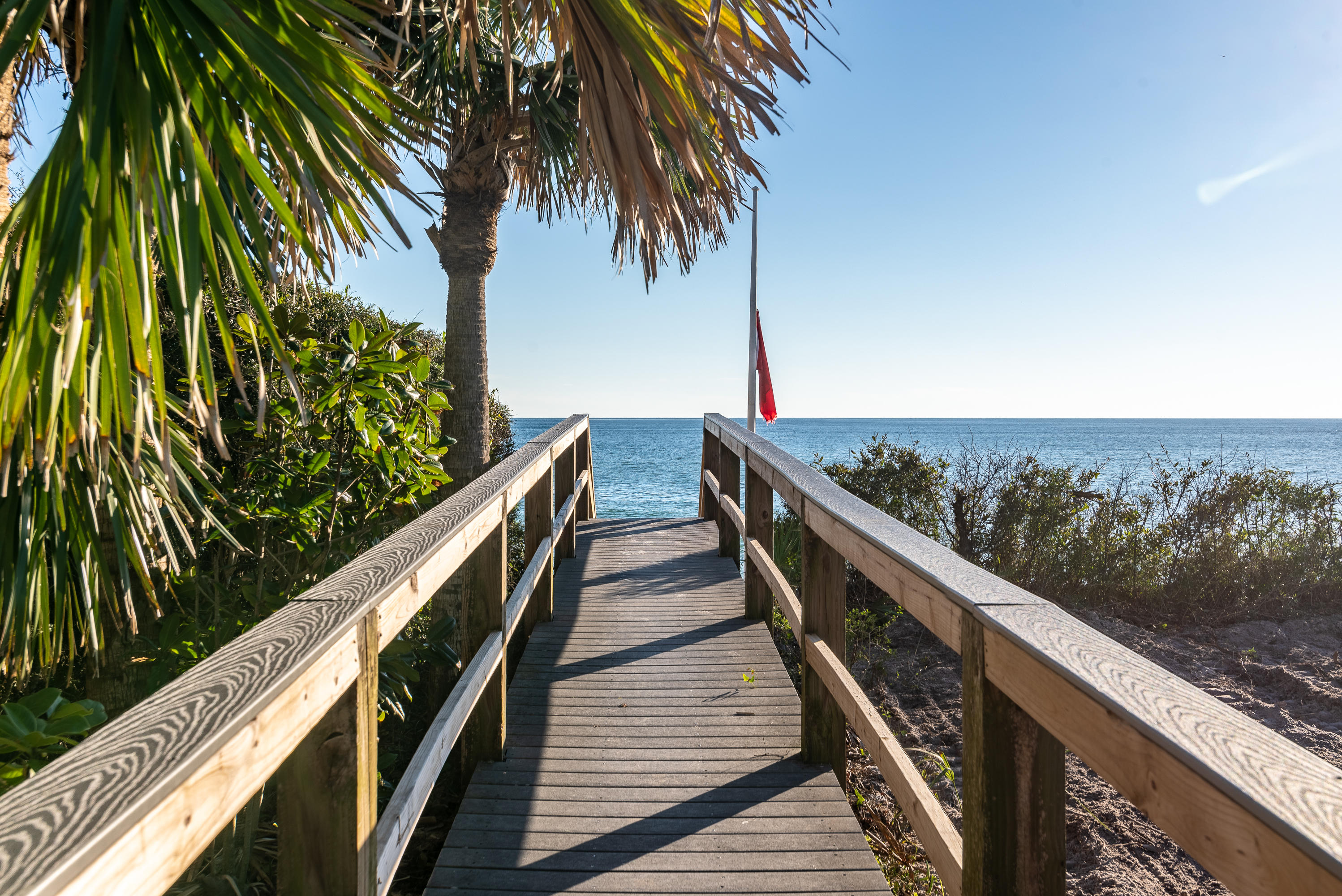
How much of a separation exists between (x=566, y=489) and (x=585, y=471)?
1.26m

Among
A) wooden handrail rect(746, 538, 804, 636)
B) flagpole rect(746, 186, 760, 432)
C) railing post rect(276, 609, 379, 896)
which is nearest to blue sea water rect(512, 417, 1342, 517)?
flagpole rect(746, 186, 760, 432)

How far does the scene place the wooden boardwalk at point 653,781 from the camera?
194 centimetres

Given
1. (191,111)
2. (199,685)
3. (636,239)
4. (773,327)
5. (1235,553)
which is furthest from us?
(773,327)

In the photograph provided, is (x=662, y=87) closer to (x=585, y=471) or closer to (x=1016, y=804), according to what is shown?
(x=1016, y=804)

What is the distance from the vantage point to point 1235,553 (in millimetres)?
6172

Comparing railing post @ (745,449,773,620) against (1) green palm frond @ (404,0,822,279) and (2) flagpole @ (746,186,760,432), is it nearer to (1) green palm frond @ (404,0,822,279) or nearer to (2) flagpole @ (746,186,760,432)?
(1) green palm frond @ (404,0,822,279)

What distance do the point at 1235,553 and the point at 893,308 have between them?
3915 cm

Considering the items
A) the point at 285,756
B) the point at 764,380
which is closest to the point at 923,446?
the point at 764,380

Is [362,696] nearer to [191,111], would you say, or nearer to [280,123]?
[280,123]

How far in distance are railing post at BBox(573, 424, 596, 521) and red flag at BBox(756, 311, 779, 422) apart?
332 centimetres

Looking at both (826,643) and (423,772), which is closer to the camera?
(423,772)

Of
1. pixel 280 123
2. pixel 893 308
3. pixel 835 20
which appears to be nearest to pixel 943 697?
pixel 835 20

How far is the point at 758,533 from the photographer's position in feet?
11.7

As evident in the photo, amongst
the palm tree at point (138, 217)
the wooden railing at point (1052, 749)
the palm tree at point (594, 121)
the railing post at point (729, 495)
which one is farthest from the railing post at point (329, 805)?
the railing post at point (729, 495)
